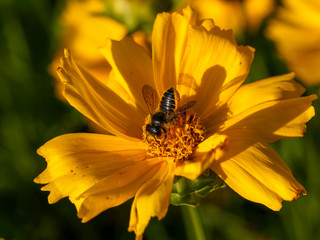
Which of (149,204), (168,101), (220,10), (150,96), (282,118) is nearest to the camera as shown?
(149,204)

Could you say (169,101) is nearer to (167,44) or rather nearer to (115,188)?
(167,44)

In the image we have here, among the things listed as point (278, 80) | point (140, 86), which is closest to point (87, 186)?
point (140, 86)

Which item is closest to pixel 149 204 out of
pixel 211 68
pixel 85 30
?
pixel 211 68

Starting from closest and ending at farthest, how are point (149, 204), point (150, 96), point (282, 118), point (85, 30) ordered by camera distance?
point (149, 204), point (282, 118), point (150, 96), point (85, 30)

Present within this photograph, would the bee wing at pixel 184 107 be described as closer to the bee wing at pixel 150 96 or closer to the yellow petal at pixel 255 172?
the bee wing at pixel 150 96

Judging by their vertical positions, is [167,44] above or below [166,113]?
above

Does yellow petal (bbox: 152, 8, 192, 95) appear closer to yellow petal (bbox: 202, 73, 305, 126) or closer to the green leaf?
yellow petal (bbox: 202, 73, 305, 126)

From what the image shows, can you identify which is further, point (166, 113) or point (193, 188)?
point (166, 113)

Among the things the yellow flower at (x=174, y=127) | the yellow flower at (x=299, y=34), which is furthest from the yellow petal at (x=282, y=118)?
the yellow flower at (x=299, y=34)
